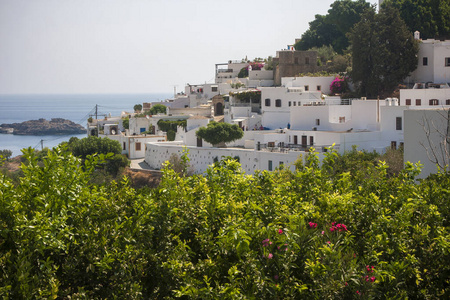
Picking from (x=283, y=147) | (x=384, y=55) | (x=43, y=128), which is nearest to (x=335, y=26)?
(x=384, y=55)

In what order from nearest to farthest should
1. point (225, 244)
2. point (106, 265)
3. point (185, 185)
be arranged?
point (106, 265) → point (225, 244) → point (185, 185)

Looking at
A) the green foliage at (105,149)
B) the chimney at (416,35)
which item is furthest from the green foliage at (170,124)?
the chimney at (416,35)

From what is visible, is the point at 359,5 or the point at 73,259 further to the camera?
the point at 359,5

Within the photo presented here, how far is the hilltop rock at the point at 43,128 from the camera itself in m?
116

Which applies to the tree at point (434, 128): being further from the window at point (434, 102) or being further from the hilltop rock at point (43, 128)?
the hilltop rock at point (43, 128)

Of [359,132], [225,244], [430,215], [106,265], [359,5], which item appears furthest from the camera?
[359,5]

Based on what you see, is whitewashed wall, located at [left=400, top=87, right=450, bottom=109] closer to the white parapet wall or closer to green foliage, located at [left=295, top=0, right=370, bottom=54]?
the white parapet wall

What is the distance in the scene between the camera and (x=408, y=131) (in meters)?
15.0

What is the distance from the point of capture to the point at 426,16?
4612 cm

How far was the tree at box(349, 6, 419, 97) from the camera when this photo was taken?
4003cm

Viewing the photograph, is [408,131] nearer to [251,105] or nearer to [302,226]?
[302,226]

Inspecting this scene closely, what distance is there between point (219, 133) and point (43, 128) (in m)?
86.5

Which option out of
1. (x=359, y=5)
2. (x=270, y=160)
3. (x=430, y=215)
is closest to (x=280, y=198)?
(x=430, y=215)

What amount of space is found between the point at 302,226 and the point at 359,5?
2059 inches
